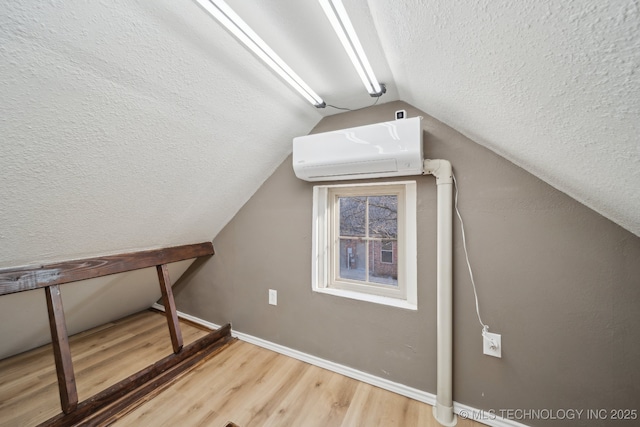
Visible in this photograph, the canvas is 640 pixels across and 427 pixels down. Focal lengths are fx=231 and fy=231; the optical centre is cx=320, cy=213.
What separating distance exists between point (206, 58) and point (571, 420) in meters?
2.22

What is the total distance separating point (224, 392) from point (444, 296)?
4.58 feet

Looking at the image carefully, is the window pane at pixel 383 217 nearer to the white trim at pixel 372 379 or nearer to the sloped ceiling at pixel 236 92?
the sloped ceiling at pixel 236 92

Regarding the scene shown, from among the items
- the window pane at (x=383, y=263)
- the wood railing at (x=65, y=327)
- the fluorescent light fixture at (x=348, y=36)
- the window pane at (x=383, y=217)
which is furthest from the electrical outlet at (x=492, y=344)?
the wood railing at (x=65, y=327)

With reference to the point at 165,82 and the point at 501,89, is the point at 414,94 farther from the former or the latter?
the point at 165,82

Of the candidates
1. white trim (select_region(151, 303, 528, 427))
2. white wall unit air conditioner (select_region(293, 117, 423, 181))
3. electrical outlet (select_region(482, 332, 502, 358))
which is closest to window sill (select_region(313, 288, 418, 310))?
electrical outlet (select_region(482, 332, 502, 358))

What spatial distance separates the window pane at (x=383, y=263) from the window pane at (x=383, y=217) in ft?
0.20

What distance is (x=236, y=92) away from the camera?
3.65 feet

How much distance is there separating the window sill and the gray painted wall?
0.14ft

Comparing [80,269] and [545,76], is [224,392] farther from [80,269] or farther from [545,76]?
[545,76]

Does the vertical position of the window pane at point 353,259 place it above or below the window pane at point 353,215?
below

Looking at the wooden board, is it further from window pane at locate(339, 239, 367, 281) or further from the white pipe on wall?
the white pipe on wall

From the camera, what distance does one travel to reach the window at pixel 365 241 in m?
1.50

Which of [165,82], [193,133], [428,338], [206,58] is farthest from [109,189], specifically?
[428,338]

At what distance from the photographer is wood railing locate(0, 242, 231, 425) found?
1.16m
